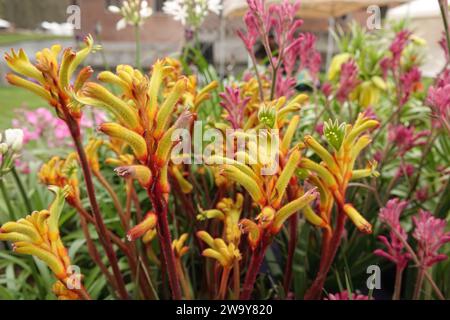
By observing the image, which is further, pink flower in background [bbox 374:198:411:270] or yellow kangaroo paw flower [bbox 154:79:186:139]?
pink flower in background [bbox 374:198:411:270]

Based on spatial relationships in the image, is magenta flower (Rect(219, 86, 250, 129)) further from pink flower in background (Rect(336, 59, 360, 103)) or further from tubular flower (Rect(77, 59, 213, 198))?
pink flower in background (Rect(336, 59, 360, 103))

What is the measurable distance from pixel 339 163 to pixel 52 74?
0.91 feet

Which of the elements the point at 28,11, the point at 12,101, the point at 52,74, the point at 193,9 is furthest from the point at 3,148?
the point at 28,11

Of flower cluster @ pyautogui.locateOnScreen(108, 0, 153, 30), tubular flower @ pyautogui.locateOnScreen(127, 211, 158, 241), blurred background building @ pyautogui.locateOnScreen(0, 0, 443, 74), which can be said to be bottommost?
tubular flower @ pyautogui.locateOnScreen(127, 211, 158, 241)

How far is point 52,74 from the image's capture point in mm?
427

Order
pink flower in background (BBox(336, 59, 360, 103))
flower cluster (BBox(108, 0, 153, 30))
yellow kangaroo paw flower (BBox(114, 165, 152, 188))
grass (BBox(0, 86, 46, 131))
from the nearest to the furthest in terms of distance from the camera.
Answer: yellow kangaroo paw flower (BBox(114, 165, 152, 188)), pink flower in background (BBox(336, 59, 360, 103)), flower cluster (BBox(108, 0, 153, 30)), grass (BBox(0, 86, 46, 131))

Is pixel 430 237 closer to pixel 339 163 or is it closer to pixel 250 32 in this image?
pixel 339 163

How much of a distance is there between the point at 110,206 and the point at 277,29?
587mm

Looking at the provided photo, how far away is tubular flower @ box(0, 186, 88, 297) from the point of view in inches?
16.0

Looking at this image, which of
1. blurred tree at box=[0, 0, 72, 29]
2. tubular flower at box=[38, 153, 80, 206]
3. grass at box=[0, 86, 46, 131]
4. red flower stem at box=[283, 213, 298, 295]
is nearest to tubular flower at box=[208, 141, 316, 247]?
red flower stem at box=[283, 213, 298, 295]

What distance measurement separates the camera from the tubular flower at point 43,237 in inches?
16.0

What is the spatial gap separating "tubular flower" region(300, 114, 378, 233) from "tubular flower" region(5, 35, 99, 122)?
0.22 metres

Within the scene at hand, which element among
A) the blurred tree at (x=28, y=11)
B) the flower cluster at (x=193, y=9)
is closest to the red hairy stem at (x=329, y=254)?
the flower cluster at (x=193, y=9)

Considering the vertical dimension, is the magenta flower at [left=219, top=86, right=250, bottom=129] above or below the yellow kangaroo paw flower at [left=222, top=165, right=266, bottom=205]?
above
